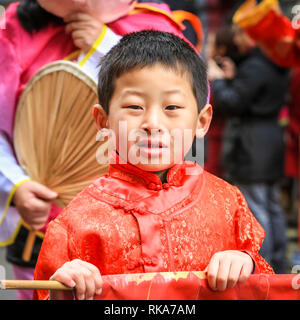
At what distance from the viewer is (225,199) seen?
1.21 meters

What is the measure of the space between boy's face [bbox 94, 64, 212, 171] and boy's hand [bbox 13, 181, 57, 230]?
468 millimetres

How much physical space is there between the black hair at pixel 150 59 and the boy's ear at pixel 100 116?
11 millimetres

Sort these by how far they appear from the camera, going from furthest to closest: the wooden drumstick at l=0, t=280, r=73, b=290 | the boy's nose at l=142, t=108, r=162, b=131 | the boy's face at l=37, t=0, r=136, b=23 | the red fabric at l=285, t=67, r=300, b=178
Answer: the red fabric at l=285, t=67, r=300, b=178, the boy's face at l=37, t=0, r=136, b=23, the boy's nose at l=142, t=108, r=162, b=131, the wooden drumstick at l=0, t=280, r=73, b=290

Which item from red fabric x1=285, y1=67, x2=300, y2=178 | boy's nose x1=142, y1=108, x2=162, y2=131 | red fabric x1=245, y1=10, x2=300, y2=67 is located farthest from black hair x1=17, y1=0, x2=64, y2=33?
red fabric x1=285, y1=67, x2=300, y2=178

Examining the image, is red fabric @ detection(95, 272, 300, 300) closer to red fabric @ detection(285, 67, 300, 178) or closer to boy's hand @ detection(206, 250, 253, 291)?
boy's hand @ detection(206, 250, 253, 291)

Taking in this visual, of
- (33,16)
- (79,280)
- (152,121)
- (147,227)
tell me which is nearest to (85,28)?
(33,16)

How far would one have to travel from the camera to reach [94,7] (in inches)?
58.6

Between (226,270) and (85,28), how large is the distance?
0.81 meters

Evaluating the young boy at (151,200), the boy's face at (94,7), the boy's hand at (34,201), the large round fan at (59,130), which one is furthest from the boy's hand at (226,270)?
the boy's face at (94,7)

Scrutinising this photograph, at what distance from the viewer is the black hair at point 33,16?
1.55 m

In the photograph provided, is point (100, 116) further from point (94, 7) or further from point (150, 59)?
point (94, 7)

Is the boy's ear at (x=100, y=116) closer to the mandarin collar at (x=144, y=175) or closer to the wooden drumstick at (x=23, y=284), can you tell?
the mandarin collar at (x=144, y=175)

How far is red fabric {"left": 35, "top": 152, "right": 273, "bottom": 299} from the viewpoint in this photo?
1112mm

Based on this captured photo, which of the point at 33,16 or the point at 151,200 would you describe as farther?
the point at 33,16
